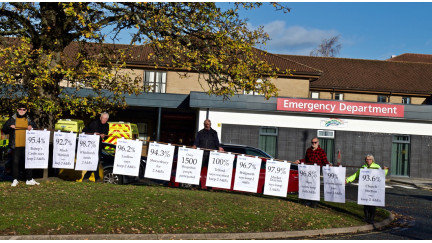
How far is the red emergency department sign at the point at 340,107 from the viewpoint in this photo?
2966 cm

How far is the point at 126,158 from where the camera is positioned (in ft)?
43.1

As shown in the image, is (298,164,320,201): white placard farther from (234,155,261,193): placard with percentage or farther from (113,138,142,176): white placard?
(113,138,142,176): white placard

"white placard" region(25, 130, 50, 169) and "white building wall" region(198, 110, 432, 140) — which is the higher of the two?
"white building wall" region(198, 110, 432, 140)

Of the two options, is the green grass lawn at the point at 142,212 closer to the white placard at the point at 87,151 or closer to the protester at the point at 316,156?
the white placard at the point at 87,151

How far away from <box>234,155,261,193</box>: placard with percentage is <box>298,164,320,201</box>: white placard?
1118 mm

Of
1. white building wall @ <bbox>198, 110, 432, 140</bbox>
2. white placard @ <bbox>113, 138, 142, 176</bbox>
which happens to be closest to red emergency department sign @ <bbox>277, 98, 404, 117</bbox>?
white building wall @ <bbox>198, 110, 432, 140</bbox>

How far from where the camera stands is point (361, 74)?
154 feet

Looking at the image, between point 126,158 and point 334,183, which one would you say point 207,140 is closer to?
point 126,158

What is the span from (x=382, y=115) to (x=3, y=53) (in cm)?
2285

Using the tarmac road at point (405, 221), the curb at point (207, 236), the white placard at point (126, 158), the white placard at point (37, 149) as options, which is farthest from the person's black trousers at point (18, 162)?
the tarmac road at point (405, 221)

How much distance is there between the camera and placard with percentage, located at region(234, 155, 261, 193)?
13.1 m

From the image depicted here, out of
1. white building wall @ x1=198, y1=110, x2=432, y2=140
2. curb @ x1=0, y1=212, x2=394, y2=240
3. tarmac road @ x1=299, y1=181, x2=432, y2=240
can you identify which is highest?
white building wall @ x1=198, y1=110, x2=432, y2=140

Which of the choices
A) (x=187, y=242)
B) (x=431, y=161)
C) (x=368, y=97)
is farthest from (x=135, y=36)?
(x=368, y=97)

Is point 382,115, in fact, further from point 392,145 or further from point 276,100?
point 276,100
